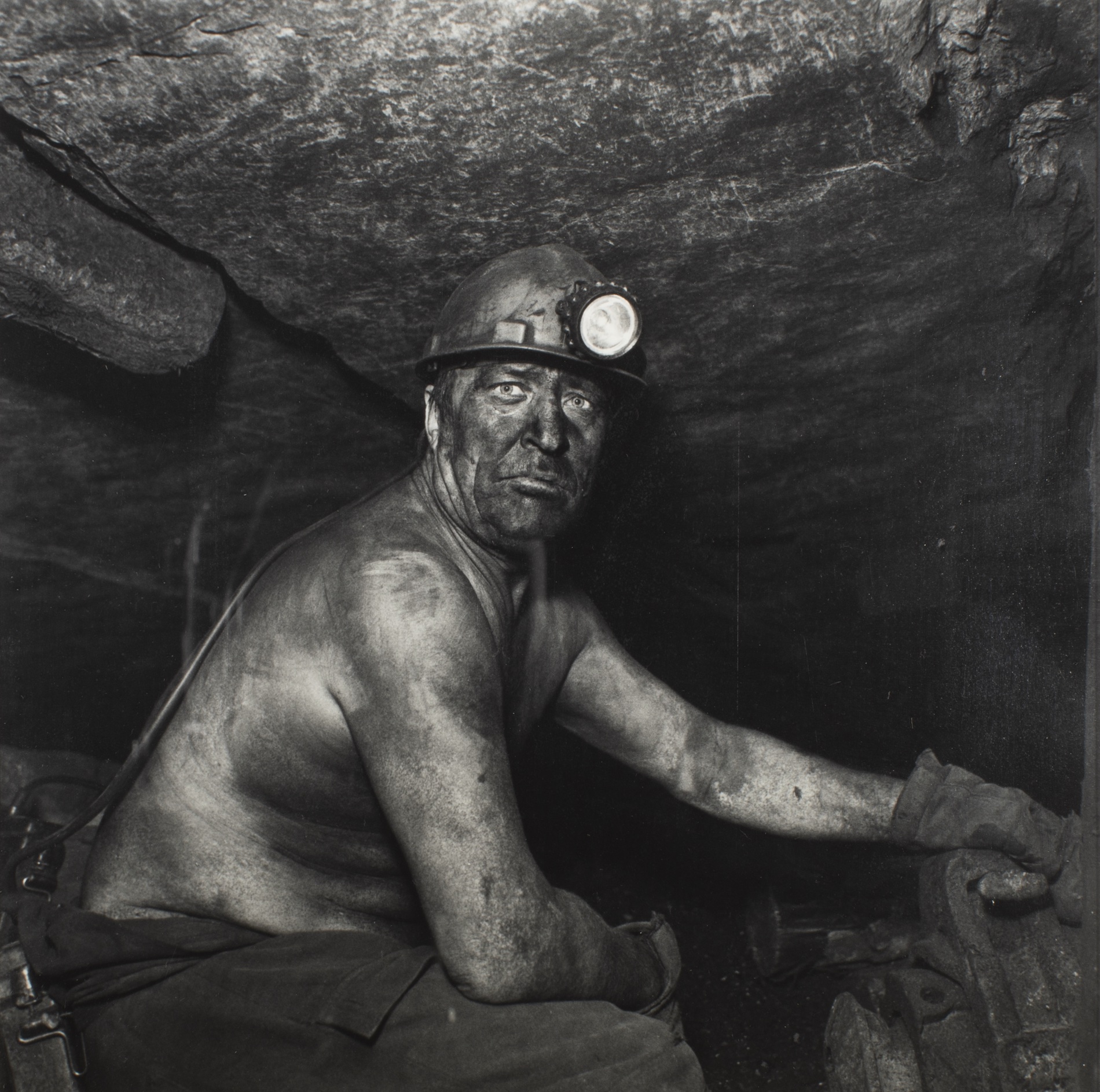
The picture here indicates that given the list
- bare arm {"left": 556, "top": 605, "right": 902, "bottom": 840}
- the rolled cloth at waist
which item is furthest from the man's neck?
the rolled cloth at waist

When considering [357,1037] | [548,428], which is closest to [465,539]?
[548,428]

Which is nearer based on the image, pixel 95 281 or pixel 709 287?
pixel 95 281

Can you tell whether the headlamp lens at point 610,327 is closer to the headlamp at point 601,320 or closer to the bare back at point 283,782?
the headlamp at point 601,320

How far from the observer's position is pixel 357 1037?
5.52ft

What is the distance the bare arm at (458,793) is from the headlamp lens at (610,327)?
1.74ft

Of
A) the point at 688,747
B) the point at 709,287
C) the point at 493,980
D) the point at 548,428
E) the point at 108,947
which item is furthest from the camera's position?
the point at 688,747

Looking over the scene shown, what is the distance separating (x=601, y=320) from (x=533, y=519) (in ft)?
1.35

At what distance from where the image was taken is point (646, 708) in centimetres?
242

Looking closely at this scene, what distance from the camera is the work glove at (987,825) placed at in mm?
2096

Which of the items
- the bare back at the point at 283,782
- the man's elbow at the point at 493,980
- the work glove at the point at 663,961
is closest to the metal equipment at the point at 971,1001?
the work glove at the point at 663,961

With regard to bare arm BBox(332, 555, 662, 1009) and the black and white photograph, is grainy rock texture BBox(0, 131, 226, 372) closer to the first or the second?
the black and white photograph

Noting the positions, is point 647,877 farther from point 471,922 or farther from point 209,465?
point 209,465

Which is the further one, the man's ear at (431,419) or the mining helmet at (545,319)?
the man's ear at (431,419)

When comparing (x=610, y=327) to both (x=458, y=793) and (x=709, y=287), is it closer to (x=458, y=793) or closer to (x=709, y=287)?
(x=709, y=287)
